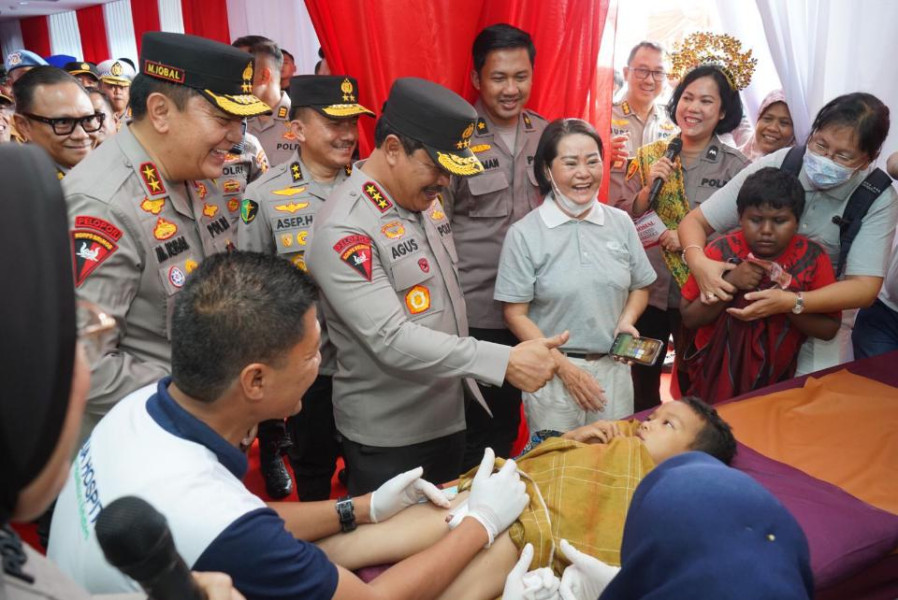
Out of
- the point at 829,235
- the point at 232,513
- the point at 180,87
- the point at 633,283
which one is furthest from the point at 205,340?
the point at 829,235

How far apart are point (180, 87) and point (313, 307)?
0.92 m

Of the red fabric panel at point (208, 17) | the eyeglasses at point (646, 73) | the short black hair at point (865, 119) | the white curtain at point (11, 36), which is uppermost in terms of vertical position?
the white curtain at point (11, 36)

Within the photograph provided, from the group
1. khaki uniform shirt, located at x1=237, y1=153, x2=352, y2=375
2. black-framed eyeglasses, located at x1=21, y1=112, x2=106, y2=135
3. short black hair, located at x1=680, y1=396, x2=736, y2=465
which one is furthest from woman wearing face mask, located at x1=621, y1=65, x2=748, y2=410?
black-framed eyeglasses, located at x1=21, y1=112, x2=106, y2=135

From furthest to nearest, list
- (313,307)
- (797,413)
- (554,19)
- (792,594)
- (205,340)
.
A: (554,19) < (797,413) < (313,307) < (205,340) < (792,594)

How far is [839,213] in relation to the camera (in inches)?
100.0

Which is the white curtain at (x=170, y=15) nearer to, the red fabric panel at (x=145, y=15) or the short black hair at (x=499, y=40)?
the red fabric panel at (x=145, y=15)

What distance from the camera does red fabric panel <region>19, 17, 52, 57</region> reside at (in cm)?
1281

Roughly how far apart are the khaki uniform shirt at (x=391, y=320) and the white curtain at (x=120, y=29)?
11109 mm

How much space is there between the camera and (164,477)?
111cm

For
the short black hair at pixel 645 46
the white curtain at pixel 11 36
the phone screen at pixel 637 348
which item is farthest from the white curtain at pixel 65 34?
the phone screen at pixel 637 348

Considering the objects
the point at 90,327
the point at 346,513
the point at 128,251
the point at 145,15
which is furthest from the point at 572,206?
the point at 145,15

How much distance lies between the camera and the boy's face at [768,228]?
8.02ft

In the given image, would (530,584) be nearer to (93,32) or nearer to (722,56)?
(722,56)

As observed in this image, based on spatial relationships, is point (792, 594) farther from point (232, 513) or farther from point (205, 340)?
point (205, 340)
